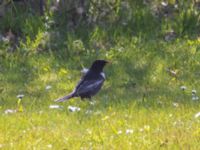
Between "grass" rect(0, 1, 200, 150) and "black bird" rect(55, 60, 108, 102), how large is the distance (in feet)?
0.39

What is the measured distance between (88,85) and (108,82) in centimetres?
91

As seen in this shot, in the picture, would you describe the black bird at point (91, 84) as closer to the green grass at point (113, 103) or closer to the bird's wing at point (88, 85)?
the bird's wing at point (88, 85)

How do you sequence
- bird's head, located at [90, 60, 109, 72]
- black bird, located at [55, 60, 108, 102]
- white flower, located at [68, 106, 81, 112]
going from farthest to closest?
bird's head, located at [90, 60, 109, 72]
black bird, located at [55, 60, 108, 102]
white flower, located at [68, 106, 81, 112]

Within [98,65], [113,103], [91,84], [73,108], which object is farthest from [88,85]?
[73,108]

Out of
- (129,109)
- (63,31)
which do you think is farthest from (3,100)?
(63,31)

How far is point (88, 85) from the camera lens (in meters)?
9.22

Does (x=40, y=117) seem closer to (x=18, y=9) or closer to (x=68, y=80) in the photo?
(x=68, y=80)

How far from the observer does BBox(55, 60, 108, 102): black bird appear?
9.09m

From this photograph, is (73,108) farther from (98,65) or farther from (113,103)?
(98,65)

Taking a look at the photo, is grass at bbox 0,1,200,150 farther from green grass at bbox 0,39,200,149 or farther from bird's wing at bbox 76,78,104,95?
bird's wing at bbox 76,78,104,95

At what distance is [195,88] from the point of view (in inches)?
377

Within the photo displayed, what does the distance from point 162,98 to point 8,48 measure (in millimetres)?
3385

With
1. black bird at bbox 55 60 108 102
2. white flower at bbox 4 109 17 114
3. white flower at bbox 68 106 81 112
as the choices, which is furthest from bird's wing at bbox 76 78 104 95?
white flower at bbox 4 109 17 114

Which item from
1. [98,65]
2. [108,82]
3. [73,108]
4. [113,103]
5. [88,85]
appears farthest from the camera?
[108,82]
